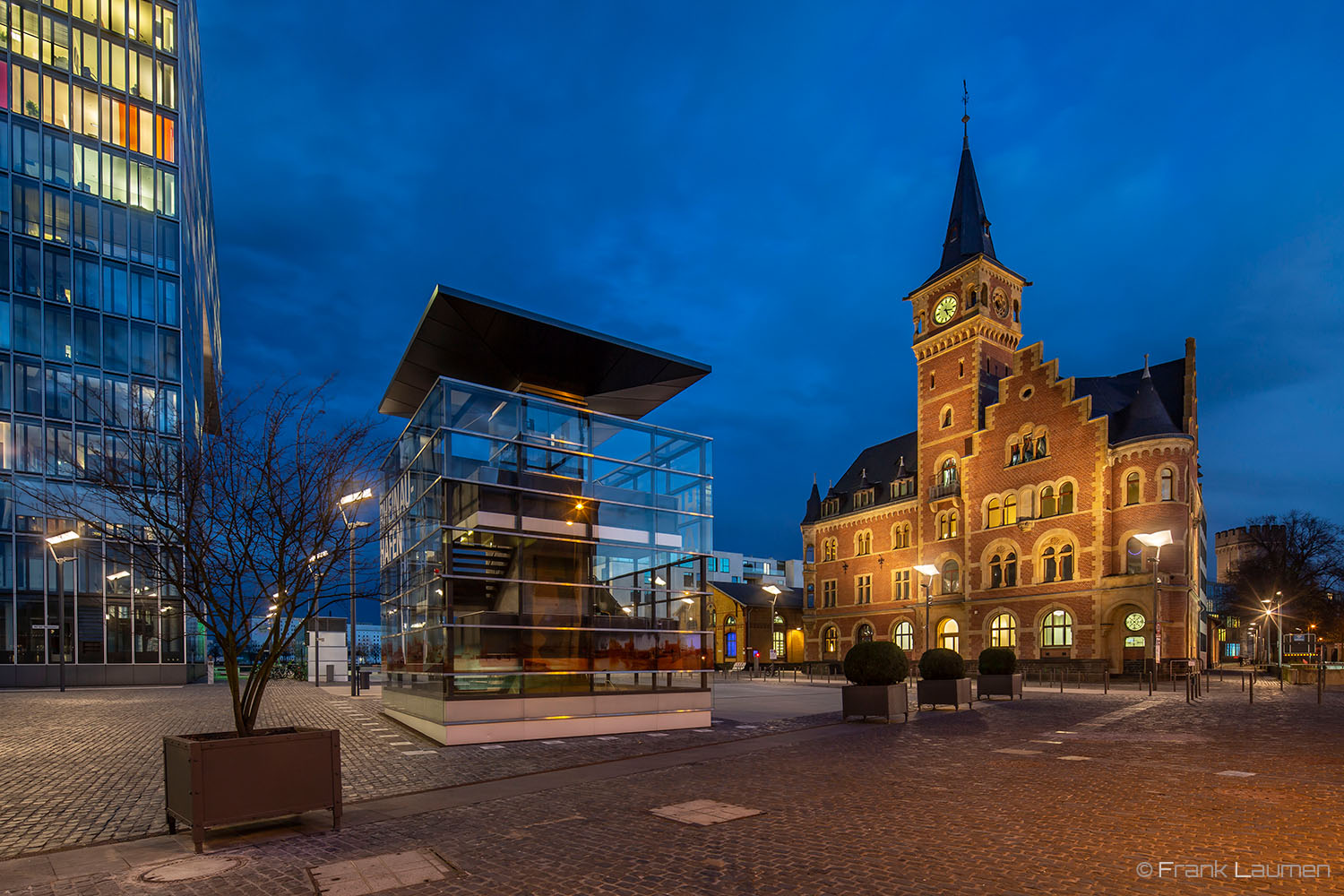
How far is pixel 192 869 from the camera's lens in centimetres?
673

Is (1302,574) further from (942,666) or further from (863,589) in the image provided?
(942,666)

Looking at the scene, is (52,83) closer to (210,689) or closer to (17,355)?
(17,355)

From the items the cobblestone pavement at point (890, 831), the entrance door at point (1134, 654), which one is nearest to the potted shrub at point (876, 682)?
the cobblestone pavement at point (890, 831)

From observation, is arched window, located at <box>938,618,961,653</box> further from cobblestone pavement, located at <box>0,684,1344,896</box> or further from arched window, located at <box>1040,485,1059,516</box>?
cobblestone pavement, located at <box>0,684,1344,896</box>

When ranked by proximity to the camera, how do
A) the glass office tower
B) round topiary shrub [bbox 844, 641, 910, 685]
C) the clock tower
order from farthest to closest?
the clock tower → the glass office tower → round topiary shrub [bbox 844, 641, 910, 685]

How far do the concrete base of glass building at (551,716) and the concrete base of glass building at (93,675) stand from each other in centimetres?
2797

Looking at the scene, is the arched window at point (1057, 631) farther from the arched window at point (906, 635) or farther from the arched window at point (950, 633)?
the arched window at point (906, 635)

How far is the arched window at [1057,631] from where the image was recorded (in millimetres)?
44656

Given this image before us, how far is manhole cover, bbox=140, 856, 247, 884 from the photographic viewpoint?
6.48 metres

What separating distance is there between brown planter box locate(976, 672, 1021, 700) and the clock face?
34.4 meters

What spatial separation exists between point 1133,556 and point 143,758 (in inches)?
1750

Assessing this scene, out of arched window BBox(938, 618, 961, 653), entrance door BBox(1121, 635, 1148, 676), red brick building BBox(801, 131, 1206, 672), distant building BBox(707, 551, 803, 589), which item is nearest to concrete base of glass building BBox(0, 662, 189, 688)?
red brick building BBox(801, 131, 1206, 672)

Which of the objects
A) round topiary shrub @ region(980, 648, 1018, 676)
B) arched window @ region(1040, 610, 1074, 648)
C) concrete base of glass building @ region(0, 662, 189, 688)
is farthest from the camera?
arched window @ region(1040, 610, 1074, 648)

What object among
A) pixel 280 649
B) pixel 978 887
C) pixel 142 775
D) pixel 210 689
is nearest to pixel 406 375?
pixel 142 775
